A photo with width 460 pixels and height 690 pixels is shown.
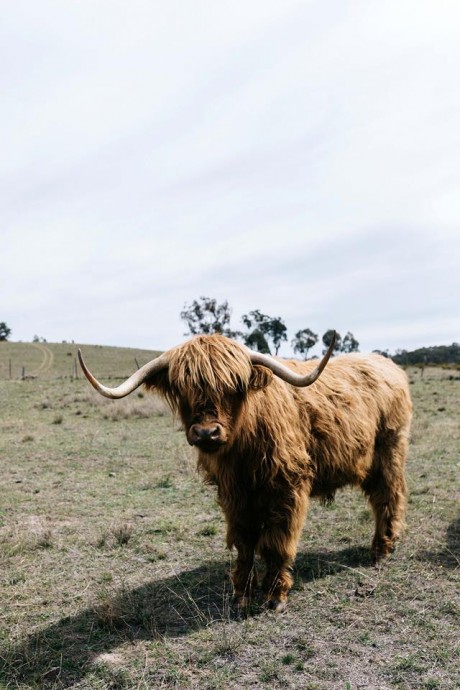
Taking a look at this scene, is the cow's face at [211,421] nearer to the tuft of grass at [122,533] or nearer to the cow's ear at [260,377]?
the cow's ear at [260,377]

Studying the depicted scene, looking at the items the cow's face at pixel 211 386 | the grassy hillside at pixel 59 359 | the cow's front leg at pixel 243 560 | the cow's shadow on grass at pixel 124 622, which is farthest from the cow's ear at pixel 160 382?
the grassy hillside at pixel 59 359

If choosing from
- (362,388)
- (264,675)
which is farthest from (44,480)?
(264,675)

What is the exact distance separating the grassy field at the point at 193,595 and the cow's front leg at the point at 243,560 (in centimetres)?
11

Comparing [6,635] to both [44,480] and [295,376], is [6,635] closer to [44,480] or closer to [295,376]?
[295,376]

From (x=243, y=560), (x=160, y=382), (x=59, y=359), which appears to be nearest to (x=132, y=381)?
(x=160, y=382)

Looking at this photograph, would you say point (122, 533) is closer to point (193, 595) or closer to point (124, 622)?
point (193, 595)

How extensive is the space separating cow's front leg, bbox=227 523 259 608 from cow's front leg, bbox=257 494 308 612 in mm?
132

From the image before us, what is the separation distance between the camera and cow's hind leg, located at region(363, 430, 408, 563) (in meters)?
5.38

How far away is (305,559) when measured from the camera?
210 inches

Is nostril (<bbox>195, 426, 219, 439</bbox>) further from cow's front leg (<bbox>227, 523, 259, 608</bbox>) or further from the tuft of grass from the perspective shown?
the tuft of grass

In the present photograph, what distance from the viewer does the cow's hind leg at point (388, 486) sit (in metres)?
5.38

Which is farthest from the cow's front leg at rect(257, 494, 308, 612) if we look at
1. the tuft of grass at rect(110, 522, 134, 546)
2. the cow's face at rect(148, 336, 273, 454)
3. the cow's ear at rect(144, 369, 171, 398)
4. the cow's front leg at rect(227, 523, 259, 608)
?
the tuft of grass at rect(110, 522, 134, 546)

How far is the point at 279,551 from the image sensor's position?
4.29 metres

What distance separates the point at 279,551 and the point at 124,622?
1.24 meters
